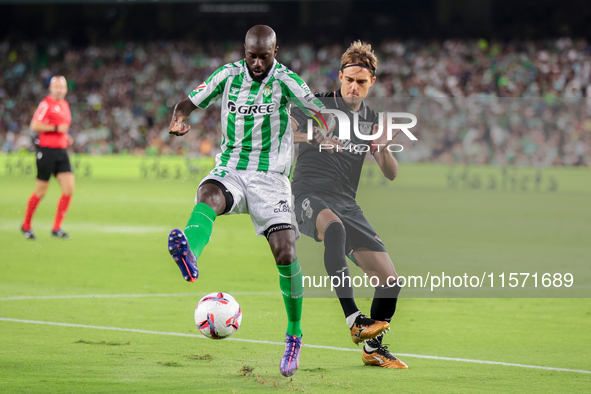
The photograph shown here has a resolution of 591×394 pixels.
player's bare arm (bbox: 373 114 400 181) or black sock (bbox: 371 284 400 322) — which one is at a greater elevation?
player's bare arm (bbox: 373 114 400 181)

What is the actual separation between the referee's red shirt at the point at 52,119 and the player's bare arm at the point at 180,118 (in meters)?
6.79

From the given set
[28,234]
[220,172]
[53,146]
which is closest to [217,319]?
[220,172]

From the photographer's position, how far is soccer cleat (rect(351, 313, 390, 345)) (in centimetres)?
457

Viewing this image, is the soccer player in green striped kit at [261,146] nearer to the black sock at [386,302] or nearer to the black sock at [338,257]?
the black sock at [338,257]

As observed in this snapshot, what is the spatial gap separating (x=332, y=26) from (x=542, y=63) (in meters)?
8.59

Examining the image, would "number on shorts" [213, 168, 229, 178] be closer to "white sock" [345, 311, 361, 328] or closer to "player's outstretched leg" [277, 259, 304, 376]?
"player's outstretched leg" [277, 259, 304, 376]

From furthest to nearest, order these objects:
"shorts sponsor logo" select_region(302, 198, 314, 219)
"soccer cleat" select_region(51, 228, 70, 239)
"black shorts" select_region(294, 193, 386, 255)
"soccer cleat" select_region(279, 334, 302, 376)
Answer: "soccer cleat" select_region(51, 228, 70, 239) → "shorts sponsor logo" select_region(302, 198, 314, 219) → "black shorts" select_region(294, 193, 386, 255) → "soccer cleat" select_region(279, 334, 302, 376)

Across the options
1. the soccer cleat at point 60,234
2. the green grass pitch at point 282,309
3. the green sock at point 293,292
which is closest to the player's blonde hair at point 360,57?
the green sock at point 293,292

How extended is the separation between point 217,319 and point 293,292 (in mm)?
517

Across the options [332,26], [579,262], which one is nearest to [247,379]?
[579,262]

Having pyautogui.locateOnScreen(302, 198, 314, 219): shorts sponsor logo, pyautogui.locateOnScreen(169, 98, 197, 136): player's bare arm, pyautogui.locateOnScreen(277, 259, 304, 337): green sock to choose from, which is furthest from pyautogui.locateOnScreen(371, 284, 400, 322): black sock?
pyautogui.locateOnScreen(169, 98, 197, 136): player's bare arm

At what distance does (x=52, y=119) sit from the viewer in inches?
435

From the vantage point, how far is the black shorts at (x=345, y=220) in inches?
200

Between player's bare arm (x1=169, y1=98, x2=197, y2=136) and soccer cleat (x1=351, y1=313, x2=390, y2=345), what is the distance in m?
1.65
